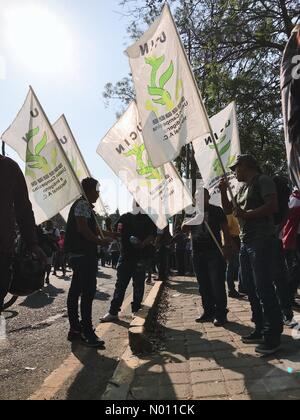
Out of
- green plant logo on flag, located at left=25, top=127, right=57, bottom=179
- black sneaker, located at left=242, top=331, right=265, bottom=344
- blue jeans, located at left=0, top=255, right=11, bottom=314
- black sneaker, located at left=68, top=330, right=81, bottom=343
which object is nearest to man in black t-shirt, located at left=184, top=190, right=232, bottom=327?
black sneaker, located at left=242, top=331, right=265, bottom=344

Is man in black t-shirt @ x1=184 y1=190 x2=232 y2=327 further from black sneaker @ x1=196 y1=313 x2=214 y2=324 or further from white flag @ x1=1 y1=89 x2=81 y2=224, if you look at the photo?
white flag @ x1=1 y1=89 x2=81 y2=224

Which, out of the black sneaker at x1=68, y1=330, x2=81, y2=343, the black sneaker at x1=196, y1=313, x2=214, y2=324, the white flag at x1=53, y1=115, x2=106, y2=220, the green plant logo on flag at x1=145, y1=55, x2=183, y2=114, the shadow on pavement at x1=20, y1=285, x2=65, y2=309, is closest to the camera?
the green plant logo on flag at x1=145, y1=55, x2=183, y2=114

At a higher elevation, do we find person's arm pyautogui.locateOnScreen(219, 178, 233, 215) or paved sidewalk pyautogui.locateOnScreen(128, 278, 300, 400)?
person's arm pyautogui.locateOnScreen(219, 178, 233, 215)

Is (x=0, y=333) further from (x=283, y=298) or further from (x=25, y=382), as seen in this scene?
(x=283, y=298)

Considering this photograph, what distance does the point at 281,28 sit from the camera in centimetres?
1584

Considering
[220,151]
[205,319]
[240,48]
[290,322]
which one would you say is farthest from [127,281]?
[240,48]

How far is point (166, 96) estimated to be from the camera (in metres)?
5.22

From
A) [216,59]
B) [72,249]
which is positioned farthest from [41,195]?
[216,59]

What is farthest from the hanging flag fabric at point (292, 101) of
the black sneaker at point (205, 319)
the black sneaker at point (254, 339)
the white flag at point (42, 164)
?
the black sneaker at point (205, 319)

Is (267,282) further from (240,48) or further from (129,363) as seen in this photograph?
(240,48)

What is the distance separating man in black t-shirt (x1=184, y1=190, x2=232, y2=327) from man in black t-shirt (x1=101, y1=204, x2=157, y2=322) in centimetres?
90

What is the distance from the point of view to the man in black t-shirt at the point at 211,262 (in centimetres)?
589

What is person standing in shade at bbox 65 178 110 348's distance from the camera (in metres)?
5.20

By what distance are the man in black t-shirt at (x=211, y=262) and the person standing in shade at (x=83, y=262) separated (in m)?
1.41
